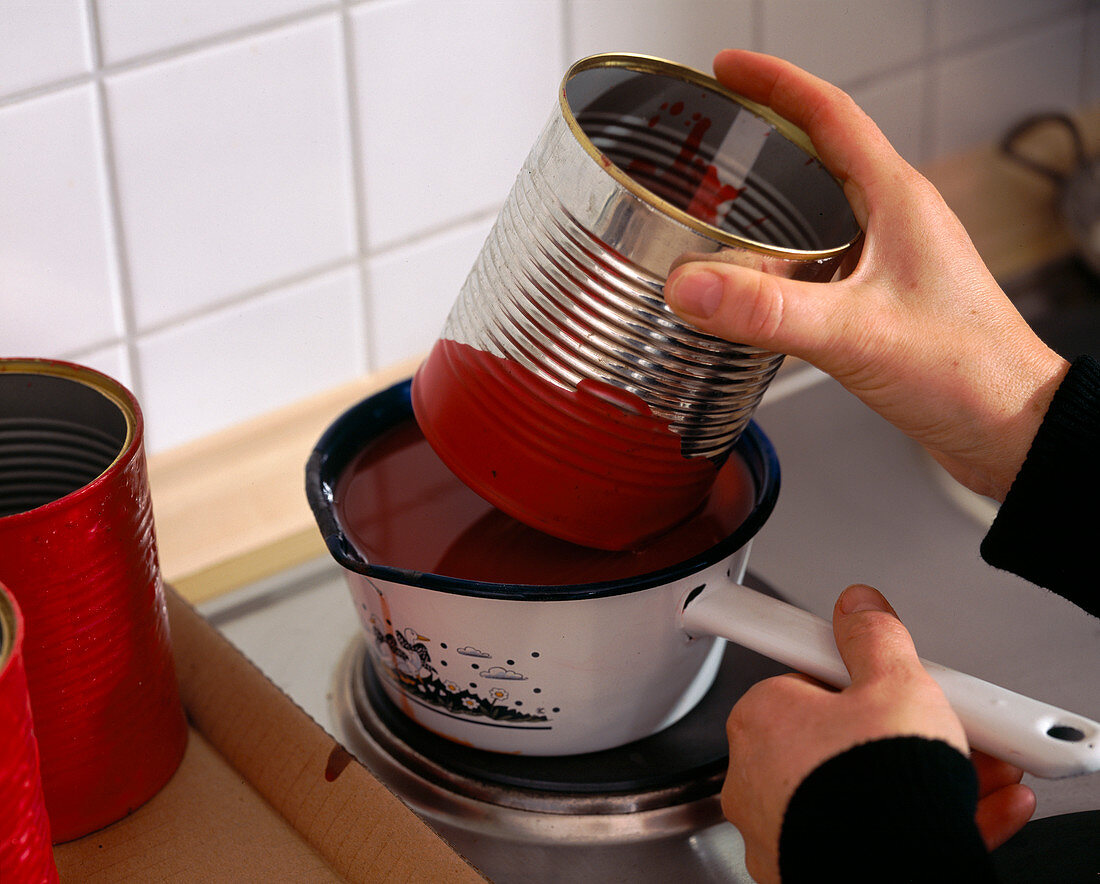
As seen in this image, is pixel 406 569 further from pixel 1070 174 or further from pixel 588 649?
pixel 1070 174

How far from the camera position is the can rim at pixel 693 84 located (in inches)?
17.6

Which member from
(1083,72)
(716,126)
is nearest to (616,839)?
(716,126)

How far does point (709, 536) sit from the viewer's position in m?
0.58

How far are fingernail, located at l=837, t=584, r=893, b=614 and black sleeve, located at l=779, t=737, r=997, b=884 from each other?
0.27 ft

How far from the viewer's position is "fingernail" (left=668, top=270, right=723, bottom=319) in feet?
1.45

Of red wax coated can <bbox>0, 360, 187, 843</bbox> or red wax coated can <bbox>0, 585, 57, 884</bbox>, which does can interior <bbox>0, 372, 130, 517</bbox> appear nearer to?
red wax coated can <bbox>0, 360, 187, 843</bbox>

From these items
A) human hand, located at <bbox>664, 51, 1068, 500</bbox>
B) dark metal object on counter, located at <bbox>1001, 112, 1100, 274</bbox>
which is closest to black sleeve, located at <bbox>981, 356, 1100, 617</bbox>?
human hand, located at <bbox>664, 51, 1068, 500</bbox>

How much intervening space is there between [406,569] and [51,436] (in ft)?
0.60

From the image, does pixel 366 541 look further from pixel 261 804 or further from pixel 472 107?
pixel 472 107

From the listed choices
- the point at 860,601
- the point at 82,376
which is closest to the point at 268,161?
the point at 82,376

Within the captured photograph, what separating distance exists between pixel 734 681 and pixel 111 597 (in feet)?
1.06

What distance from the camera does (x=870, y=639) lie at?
504 mm

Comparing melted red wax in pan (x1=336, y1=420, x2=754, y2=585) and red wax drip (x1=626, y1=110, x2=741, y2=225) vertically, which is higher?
red wax drip (x1=626, y1=110, x2=741, y2=225)

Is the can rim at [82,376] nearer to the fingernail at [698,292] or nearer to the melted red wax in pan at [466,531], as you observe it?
the melted red wax in pan at [466,531]
